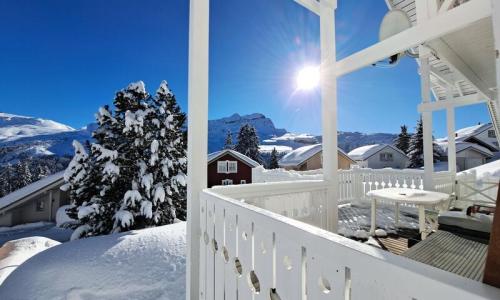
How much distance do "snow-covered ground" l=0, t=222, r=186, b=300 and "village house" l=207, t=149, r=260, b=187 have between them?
13.7 m

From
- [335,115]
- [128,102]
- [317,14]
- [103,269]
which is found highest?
[128,102]

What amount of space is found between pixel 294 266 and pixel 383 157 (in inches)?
1075

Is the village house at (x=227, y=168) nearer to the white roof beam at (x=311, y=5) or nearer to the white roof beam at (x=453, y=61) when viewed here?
the white roof beam at (x=311, y=5)

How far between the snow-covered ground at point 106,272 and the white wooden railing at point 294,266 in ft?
4.50

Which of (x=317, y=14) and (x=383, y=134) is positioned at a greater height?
(x=383, y=134)

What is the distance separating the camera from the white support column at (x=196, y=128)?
2000 mm

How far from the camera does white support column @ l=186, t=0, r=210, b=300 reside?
6.56 feet

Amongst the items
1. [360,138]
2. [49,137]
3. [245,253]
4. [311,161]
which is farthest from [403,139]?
[49,137]

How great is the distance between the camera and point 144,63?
677 inches

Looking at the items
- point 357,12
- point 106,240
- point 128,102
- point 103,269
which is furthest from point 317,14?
point 128,102

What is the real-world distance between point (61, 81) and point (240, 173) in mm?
16712

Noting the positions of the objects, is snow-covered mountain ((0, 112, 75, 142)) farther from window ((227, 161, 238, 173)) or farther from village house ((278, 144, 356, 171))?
village house ((278, 144, 356, 171))

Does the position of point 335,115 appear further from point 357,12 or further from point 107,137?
point 107,137

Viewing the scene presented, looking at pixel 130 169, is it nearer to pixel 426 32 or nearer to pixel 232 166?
pixel 232 166
